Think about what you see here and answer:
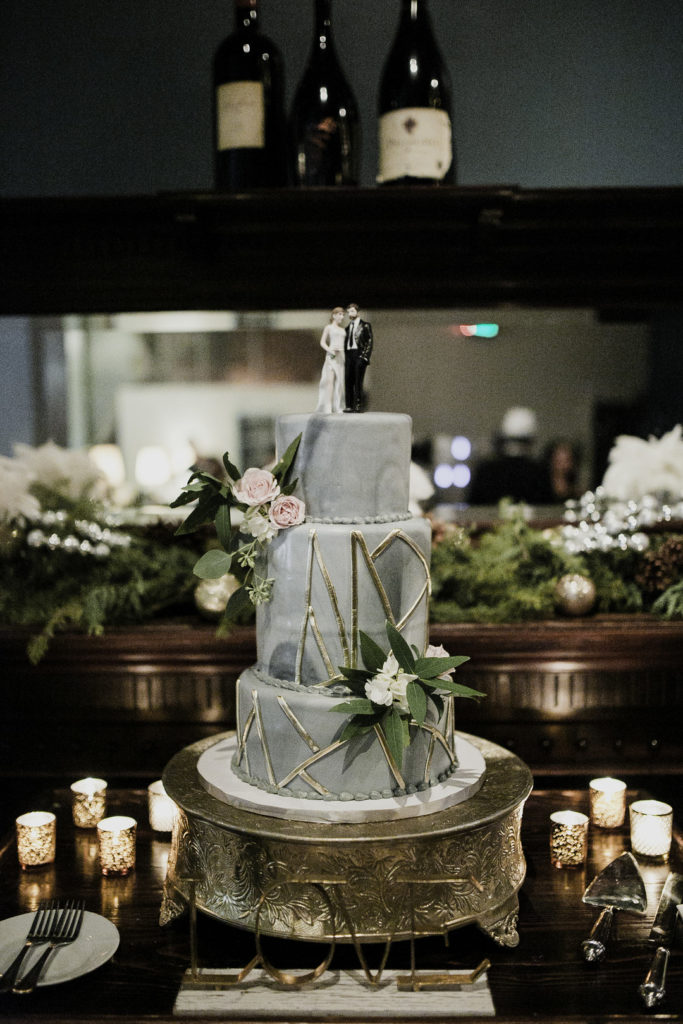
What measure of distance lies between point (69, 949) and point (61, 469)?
4.80ft

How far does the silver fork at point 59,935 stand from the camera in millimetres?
1300

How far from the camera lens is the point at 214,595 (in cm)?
237

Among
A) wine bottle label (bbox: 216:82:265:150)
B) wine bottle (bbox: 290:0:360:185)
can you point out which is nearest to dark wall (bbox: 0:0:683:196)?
wine bottle (bbox: 290:0:360:185)

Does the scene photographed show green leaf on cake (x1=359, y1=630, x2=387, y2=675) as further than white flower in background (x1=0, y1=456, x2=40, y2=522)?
No

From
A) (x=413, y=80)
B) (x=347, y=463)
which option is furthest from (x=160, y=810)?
(x=413, y=80)

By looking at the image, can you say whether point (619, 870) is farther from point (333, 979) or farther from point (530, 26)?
point (530, 26)

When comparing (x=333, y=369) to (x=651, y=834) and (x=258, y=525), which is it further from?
(x=651, y=834)

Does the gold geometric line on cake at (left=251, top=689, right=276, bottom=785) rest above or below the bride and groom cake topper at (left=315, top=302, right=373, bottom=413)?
below

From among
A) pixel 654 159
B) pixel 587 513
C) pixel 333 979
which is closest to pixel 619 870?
pixel 333 979

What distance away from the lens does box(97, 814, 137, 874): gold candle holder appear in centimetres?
169

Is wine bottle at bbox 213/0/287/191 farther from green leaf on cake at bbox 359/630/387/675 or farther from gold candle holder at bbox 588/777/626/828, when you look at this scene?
gold candle holder at bbox 588/777/626/828

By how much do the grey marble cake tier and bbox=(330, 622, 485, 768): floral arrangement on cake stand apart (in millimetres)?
46

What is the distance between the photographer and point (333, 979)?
4.46 feet

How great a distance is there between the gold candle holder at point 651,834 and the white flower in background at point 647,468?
1077 mm
